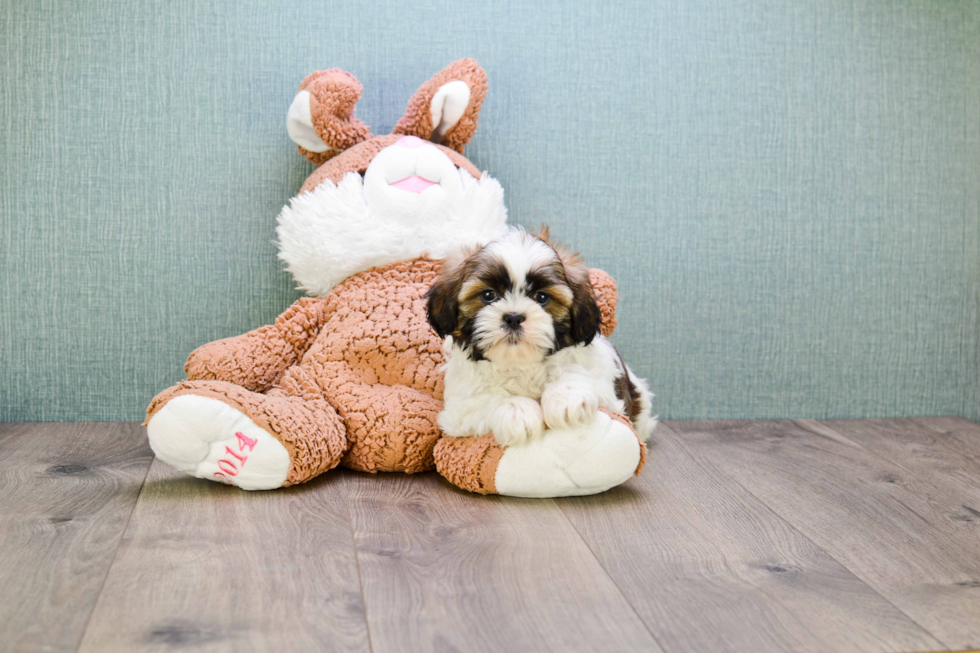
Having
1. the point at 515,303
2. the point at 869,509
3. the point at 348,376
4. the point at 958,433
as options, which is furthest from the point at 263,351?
the point at 958,433

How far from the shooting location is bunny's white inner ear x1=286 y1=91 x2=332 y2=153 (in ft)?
6.28

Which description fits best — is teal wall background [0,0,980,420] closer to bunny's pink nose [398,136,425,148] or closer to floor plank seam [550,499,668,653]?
bunny's pink nose [398,136,425,148]

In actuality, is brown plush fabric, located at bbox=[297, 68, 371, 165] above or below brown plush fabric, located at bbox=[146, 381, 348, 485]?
above

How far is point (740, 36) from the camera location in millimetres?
2242

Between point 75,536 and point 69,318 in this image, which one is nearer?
point 75,536

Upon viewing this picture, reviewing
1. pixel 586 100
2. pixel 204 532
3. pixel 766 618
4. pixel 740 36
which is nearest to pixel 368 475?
pixel 204 532

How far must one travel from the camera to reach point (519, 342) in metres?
1.45

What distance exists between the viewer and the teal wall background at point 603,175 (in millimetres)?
2082

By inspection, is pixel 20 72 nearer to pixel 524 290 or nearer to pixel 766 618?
pixel 524 290

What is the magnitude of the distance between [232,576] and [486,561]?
376 mm

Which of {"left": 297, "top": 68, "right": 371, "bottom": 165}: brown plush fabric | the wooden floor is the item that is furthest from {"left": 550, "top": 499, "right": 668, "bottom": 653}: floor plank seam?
{"left": 297, "top": 68, "right": 371, "bottom": 165}: brown plush fabric

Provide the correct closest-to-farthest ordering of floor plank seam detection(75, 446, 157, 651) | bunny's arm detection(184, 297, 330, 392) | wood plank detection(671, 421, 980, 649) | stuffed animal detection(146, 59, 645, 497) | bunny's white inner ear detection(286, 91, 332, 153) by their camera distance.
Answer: floor plank seam detection(75, 446, 157, 651) < wood plank detection(671, 421, 980, 649) < stuffed animal detection(146, 59, 645, 497) < bunny's arm detection(184, 297, 330, 392) < bunny's white inner ear detection(286, 91, 332, 153)

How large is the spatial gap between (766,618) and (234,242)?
1566 mm

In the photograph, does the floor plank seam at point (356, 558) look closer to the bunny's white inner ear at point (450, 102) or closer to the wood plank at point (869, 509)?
the wood plank at point (869, 509)
